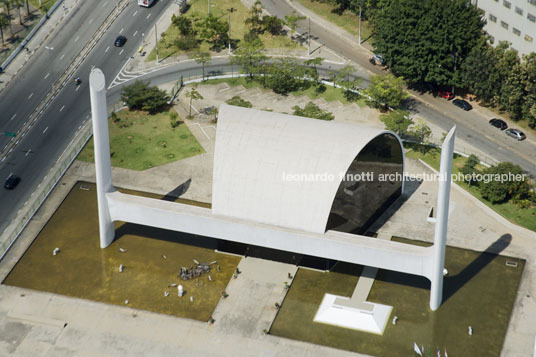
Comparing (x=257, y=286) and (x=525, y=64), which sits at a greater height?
(x=525, y=64)

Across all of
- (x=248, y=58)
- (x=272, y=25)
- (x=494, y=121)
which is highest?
(x=494, y=121)

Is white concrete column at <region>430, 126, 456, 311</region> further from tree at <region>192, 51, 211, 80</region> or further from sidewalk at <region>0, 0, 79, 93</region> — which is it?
sidewalk at <region>0, 0, 79, 93</region>

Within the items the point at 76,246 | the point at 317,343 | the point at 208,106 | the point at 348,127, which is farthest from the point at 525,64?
the point at 76,246

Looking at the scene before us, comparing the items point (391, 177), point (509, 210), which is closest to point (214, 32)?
point (391, 177)

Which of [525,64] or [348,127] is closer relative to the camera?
[348,127]

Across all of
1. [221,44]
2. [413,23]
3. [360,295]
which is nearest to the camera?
[360,295]

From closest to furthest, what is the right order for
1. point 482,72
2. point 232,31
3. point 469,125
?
point 482,72 → point 469,125 → point 232,31

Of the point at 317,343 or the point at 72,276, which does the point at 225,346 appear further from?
the point at 72,276

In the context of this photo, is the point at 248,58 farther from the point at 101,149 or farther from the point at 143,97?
the point at 101,149
